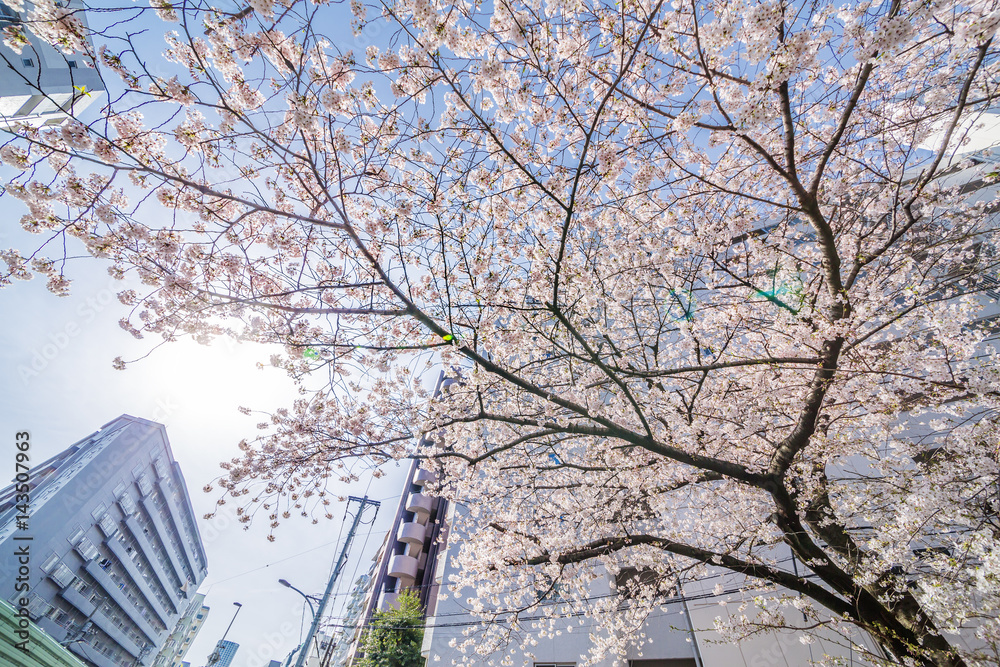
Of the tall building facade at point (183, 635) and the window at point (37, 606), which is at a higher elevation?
the tall building facade at point (183, 635)

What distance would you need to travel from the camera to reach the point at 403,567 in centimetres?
1870

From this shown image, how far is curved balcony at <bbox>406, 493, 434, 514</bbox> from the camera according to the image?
2041cm

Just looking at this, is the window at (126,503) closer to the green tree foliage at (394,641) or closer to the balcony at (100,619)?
the balcony at (100,619)

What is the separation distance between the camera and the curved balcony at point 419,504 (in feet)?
66.9

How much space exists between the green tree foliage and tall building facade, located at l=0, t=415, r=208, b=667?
16.6 metres

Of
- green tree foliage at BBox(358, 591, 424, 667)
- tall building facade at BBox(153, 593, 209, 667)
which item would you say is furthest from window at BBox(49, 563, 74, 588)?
tall building facade at BBox(153, 593, 209, 667)

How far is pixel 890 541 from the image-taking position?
365 centimetres

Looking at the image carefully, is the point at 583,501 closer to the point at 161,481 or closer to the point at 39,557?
the point at 39,557

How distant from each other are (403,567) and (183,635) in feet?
278

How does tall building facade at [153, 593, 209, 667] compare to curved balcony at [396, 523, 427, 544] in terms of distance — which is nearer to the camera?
curved balcony at [396, 523, 427, 544]

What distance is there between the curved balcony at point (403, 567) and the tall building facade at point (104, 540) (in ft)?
50.4

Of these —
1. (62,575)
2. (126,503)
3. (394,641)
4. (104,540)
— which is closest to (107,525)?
(104,540)

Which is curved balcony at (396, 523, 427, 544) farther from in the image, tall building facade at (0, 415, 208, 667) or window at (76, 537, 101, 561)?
window at (76, 537, 101, 561)

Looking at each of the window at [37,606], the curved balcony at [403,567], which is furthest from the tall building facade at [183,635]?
the curved balcony at [403,567]
